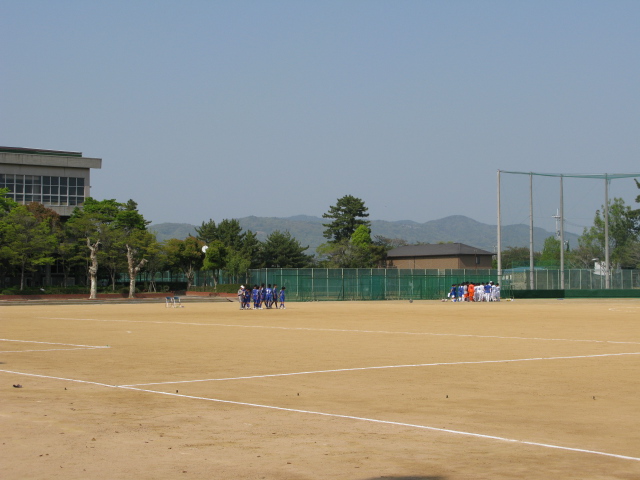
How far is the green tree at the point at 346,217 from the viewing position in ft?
505

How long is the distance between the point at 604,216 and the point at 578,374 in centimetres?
7875

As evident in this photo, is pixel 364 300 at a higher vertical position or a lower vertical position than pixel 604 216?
lower

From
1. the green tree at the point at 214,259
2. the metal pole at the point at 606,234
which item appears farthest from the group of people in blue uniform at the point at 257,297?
the green tree at the point at 214,259

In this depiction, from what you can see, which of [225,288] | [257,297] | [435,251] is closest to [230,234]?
[435,251]

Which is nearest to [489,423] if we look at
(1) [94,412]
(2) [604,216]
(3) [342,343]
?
(1) [94,412]

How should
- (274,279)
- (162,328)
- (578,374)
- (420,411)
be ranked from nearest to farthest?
1. (420,411)
2. (578,374)
3. (162,328)
4. (274,279)

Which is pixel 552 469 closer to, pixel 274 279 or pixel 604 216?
pixel 274 279

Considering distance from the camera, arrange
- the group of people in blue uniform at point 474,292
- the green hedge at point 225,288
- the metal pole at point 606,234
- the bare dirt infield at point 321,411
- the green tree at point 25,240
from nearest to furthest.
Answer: the bare dirt infield at point 321,411 < the group of people in blue uniform at point 474,292 < the green tree at point 25,240 < the metal pole at point 606,234 < the green hedge at point 225,288

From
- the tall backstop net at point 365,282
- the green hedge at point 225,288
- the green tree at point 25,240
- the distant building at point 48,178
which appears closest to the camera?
the tall backstop net at point 365,282

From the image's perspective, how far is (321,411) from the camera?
37.6ft

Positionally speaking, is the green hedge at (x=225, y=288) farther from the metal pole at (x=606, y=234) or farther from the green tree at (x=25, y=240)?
the metal pole at (x=606, y=234)

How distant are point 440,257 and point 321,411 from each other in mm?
133104

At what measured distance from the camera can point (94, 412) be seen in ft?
36.7

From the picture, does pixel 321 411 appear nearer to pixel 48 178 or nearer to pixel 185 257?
pixel 185 257
